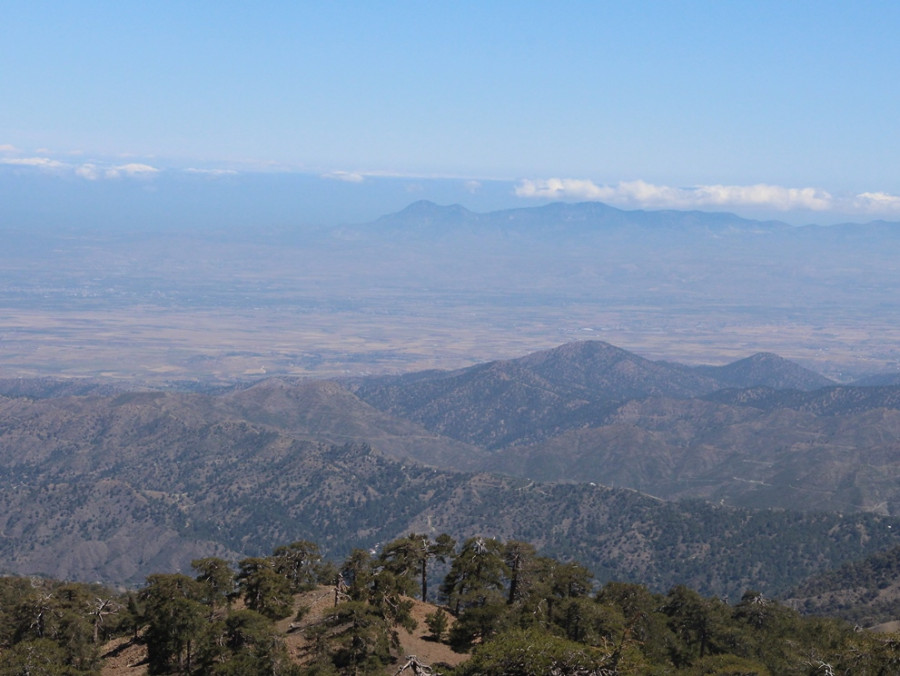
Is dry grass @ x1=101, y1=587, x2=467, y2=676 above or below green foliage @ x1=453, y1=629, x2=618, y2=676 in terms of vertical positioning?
below

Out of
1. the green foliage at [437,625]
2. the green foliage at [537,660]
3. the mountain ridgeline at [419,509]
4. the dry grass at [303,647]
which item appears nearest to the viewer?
the green foliage at [537,660]

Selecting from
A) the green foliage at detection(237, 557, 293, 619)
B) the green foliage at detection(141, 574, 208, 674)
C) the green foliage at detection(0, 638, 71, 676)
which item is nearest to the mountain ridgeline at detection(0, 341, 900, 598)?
the green foliage at detection(237, 557, 293, 619)

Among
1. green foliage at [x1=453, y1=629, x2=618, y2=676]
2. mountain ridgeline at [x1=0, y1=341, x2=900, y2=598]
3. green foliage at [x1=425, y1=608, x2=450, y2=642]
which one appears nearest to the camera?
green foliage at [x1=453, y1=629, x2=618, y2=676]

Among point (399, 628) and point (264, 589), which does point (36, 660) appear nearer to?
point (264, 589)

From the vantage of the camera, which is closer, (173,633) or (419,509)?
(173,633)

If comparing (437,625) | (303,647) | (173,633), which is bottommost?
(303,647)

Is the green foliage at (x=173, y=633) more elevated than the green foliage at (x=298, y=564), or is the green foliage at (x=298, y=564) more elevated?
the green foliage at (x=173, y=633)

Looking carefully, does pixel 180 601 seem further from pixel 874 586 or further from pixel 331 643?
pixel 874 586

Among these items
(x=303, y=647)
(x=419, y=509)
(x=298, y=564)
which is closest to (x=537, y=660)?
(x=303, y=647)

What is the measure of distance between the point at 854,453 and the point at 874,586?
298ft

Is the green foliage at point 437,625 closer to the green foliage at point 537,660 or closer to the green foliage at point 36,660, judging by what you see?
the green foliage at point 537,660

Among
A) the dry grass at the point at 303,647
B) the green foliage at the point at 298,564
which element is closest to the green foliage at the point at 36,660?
the dry grass at the point at 303,647

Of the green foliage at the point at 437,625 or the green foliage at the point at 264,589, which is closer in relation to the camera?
the green foliage at the point at 437,625

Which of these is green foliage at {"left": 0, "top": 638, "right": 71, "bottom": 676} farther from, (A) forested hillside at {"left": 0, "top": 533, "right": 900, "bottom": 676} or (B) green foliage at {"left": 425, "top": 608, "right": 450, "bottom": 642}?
(B) green foliage at {"left": 425, "top": 608, "right": 450, "bottom": 642}
